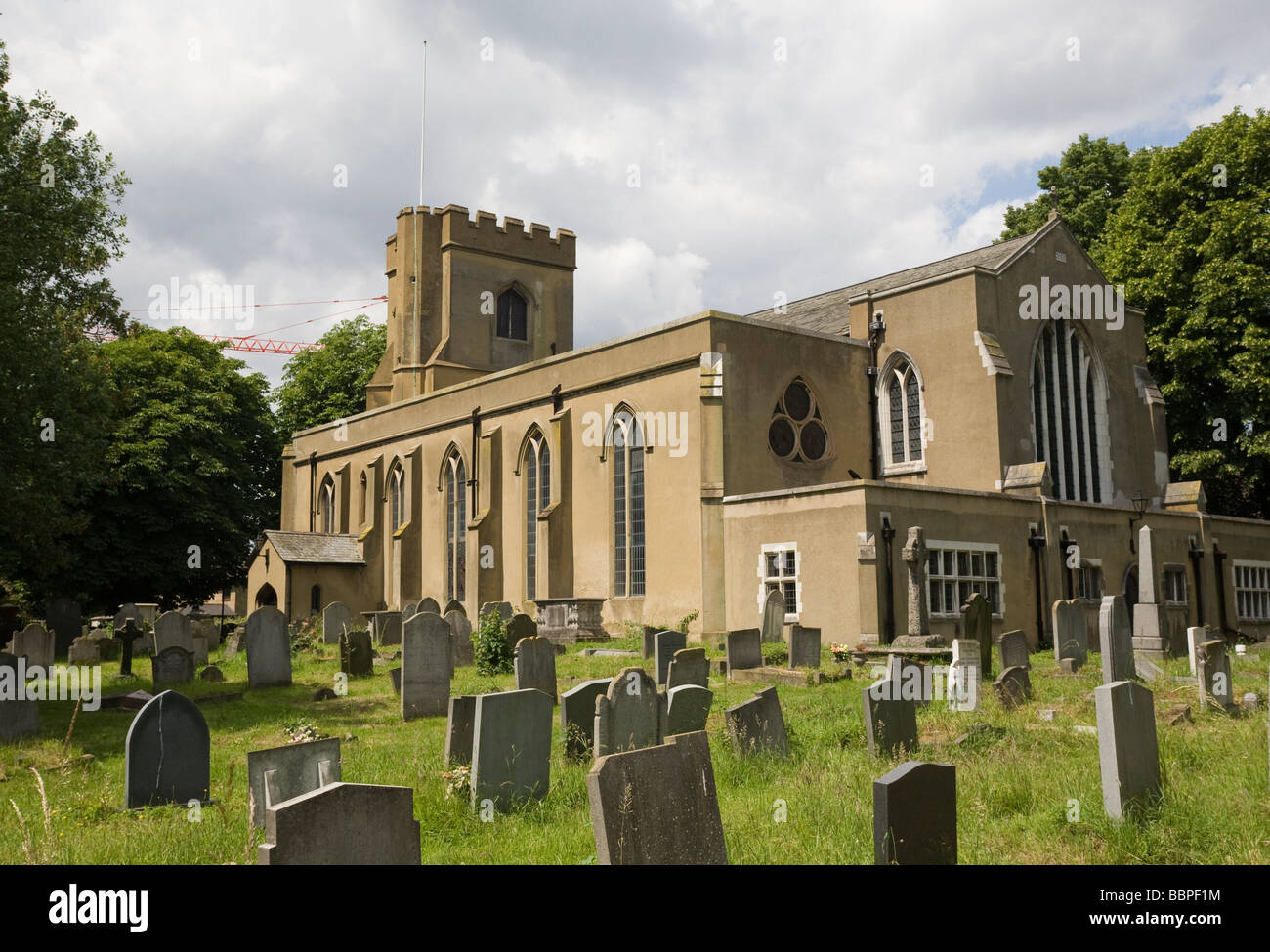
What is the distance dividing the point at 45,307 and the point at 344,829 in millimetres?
17200

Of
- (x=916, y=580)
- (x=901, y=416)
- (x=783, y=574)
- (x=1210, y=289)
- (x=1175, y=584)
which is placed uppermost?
(x=1210, y=289)

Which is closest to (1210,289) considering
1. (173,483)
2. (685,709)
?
(685,709)

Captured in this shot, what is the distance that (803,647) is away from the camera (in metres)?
19.0

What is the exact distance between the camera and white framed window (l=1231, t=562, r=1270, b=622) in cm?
2955

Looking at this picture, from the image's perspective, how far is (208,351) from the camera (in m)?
45.9

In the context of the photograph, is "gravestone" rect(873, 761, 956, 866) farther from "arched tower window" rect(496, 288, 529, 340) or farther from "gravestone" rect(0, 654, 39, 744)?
"arched tower window" rect(496, 288, 529, 340)

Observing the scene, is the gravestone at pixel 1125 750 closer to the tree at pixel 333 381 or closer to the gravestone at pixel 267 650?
the gravestone at pixel 267 650

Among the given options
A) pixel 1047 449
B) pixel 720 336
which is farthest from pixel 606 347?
pixel 1047 449

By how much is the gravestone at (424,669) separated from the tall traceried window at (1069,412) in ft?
64.0

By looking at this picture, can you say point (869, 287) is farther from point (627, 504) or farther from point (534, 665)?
point (534, 665)

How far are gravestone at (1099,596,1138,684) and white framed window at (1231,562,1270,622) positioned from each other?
17.3 metres

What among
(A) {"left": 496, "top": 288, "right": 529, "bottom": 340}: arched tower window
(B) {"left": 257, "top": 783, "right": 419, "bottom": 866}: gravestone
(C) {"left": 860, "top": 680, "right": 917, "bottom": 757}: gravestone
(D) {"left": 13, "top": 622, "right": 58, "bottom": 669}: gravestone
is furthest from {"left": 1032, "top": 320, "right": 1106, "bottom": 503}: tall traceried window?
(B) {"left": 257, "top": 783, "right": 419, "bottom": 866}: gravestone

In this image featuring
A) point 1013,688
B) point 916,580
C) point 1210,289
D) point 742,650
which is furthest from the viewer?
point 1210,289

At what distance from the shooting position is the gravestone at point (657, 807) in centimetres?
565
